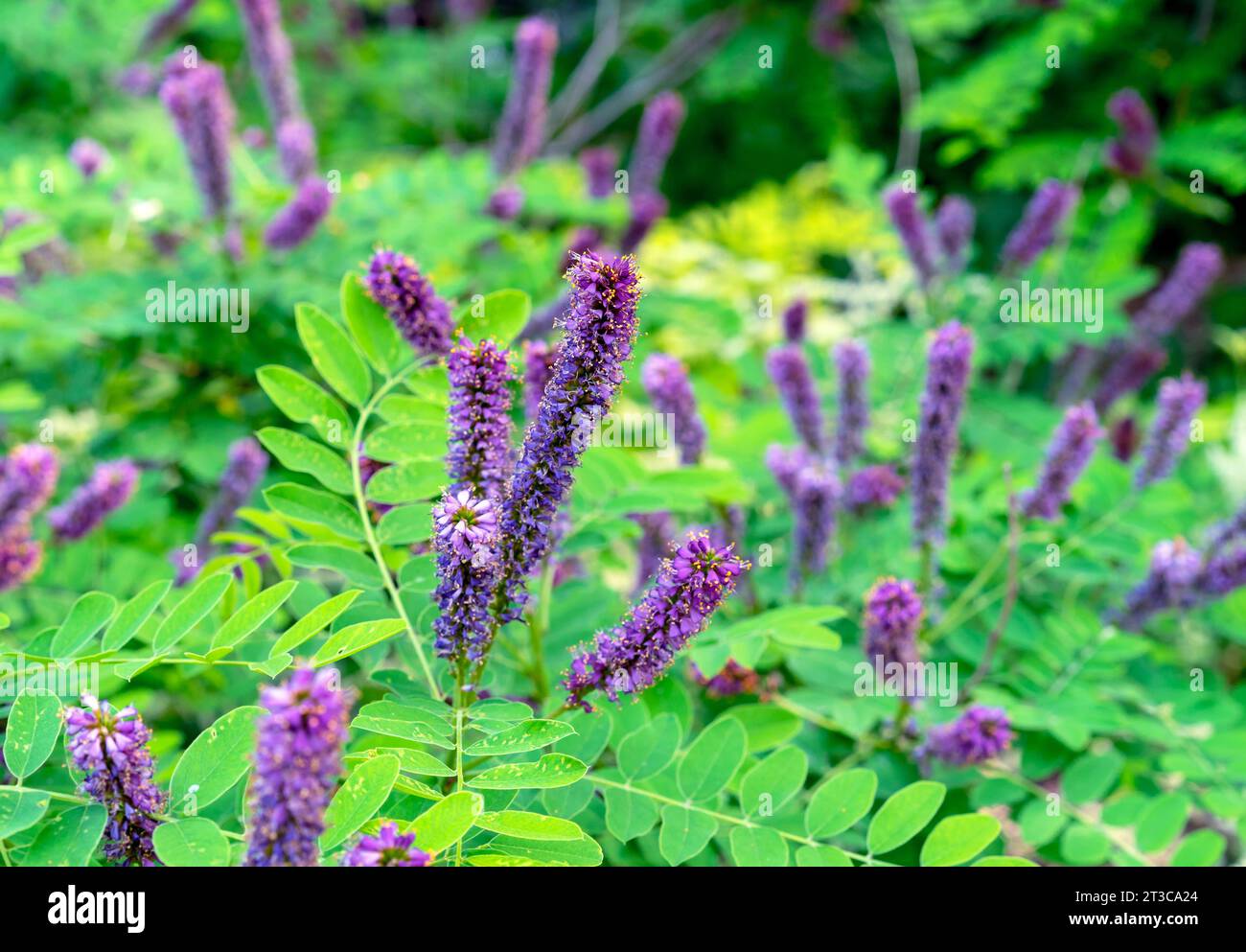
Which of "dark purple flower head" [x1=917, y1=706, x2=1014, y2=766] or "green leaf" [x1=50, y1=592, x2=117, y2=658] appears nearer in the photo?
"green leaf" [x1=50, y1=592, x2=117, y2=658]

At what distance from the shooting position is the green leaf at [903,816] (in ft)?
3.00

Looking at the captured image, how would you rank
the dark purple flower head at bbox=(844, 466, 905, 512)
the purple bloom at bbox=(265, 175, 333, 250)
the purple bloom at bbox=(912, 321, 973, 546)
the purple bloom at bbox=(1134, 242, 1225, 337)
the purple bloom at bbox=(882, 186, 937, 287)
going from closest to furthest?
1. the purple bloom at bbox=(912, 321, 973, 546)
2. the dark purple flower head at bbox=(844, 466, 905, 512)
3. the purple bloom at bbox=(265, 175, 333, 250)
4. the purple bloom at bbox=(882, 186, 937, 287)
5. the purple bloom at bbox=(1134, 242, 1225, 337)

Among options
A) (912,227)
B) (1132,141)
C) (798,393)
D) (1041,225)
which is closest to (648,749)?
(798,393)

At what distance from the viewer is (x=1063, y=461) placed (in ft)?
4.23

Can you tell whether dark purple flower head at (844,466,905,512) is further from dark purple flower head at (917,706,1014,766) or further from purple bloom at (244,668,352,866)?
purple bloom at (244,668,352,866)

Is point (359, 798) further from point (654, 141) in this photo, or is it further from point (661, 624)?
point (654, 141)

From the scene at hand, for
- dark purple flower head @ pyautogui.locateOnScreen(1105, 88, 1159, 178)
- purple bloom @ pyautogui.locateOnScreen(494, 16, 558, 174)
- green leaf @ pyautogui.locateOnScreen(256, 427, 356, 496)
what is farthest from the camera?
dark purple flower head @ pyautogui.locateOnScreen(1105, 88, 1159, 178)

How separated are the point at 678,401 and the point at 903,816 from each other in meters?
0.53

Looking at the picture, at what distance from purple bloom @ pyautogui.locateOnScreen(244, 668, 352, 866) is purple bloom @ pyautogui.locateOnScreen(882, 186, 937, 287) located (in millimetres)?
1522

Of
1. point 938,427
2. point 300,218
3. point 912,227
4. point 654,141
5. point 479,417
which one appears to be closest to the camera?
point 479,417

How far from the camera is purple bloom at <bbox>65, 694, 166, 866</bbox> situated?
673 millimetres

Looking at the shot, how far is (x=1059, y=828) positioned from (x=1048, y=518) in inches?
14.4

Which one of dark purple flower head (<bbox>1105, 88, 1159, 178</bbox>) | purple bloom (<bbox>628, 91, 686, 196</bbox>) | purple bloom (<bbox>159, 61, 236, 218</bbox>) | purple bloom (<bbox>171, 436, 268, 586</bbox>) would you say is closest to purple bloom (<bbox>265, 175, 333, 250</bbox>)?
purple bloom (<bbox>159, 61, 236, 218</bbox>)
